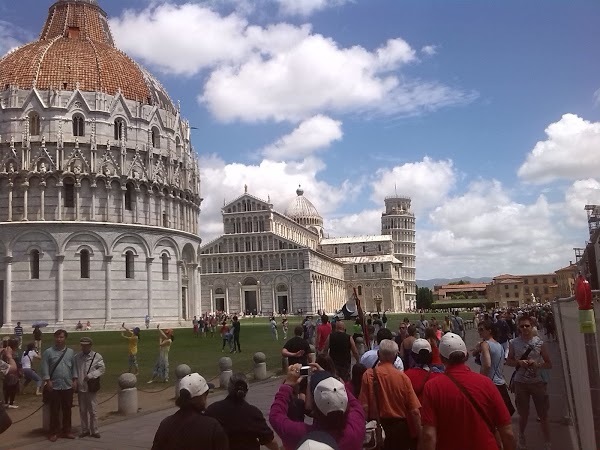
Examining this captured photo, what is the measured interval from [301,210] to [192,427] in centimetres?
12104

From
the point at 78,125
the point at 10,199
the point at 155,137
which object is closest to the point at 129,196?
the point at 155,137

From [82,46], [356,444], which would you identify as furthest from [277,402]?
[82,46]

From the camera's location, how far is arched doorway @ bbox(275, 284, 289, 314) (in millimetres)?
90500

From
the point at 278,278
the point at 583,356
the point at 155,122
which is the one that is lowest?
the point at 583,356

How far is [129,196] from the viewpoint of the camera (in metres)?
46.2

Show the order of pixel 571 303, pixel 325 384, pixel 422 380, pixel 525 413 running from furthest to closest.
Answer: pixel 525 413, pixel 571 303, pixel 422 380, pixel 325 384

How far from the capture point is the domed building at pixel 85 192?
42656mm

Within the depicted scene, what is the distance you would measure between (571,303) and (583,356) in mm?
1471

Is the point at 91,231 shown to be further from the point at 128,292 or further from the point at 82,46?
the point at 82,46

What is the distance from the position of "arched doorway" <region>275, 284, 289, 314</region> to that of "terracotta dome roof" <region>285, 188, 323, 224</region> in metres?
34.1

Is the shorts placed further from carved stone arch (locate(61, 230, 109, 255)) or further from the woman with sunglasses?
Answer: carved stone arch (locate(61, 230, 109, 255))

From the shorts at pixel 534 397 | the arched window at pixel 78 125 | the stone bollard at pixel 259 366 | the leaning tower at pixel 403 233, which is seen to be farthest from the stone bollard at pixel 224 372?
the leaning tower at pixel 403 233

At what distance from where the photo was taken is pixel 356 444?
418cm

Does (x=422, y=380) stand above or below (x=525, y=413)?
above
